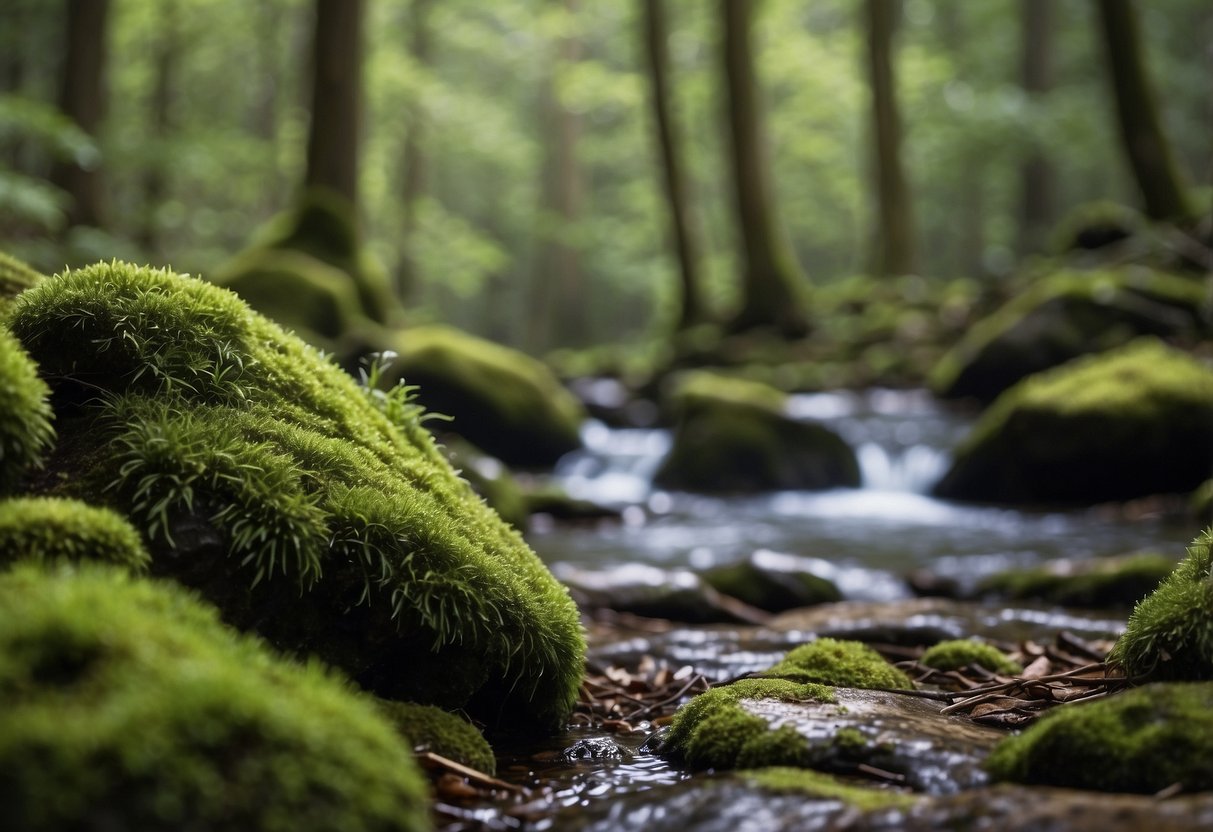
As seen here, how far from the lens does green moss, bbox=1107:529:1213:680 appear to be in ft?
9.08

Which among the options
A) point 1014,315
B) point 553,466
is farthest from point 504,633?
point 1014,315

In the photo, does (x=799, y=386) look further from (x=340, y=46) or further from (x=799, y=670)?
(x=799, y=670)

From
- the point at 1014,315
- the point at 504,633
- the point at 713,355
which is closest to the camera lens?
the point at 504,633

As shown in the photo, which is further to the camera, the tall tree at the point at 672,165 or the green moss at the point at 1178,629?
the tall tree at the point at 672,165

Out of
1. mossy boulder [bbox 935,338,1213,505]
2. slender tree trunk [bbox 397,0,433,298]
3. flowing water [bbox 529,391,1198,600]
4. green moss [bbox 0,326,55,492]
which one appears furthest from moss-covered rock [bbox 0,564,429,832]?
slender tree trunk [bbox 397,0,433,298]

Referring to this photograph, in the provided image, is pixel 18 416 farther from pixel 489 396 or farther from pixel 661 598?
pixel 489 396

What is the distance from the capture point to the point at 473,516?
11.6ft

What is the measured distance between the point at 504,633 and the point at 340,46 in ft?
51.5

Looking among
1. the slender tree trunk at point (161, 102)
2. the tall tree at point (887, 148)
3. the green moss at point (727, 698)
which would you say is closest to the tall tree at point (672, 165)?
the tall tree at point (887, 148)

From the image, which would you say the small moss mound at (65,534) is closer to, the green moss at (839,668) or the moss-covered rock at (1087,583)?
the green moss at (839,668)

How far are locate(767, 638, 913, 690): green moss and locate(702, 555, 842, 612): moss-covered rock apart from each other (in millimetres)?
2403

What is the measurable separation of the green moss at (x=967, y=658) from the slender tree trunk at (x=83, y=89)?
16.6 m

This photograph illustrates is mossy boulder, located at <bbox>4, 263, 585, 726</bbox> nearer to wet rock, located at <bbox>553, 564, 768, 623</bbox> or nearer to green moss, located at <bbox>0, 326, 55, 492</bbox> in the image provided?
green moss, located at <bbox>0, 326, 55, 492</bbox>

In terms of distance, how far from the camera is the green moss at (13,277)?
3.57 meters
